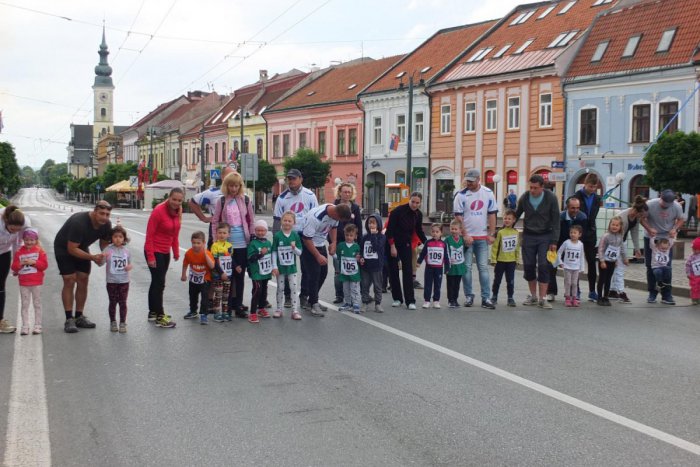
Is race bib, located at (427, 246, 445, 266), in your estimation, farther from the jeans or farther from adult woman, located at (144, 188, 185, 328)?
adult woman, located at (144, 188, 185, 328)

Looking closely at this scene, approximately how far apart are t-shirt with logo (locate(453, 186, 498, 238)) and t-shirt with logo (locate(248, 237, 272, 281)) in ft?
9.39

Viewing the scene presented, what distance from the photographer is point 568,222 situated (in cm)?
1177

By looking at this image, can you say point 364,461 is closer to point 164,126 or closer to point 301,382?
point 301,382

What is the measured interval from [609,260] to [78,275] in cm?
727

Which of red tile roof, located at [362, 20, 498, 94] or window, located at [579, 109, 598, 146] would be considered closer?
window, located at [579, 109, 598, 146]

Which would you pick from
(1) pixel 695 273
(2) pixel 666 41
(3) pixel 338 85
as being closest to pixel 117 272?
(1) pixel 695 273

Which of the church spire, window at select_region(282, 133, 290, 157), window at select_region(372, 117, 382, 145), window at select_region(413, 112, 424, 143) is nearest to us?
window at select_region(413, 112, 424, 143)

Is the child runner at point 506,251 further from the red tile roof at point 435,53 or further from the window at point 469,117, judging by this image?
the red tile roof at point 435,53

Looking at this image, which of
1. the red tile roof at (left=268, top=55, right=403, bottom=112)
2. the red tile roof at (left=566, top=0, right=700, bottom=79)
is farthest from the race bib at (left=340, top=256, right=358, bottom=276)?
the red tile roof at (left=268, top=55, right=403, bottom=112)

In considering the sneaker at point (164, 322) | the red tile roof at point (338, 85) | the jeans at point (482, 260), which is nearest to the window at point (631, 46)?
the red tile roof at point (338, 85)

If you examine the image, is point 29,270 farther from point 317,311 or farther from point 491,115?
point 491,115

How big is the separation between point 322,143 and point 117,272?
4733cm

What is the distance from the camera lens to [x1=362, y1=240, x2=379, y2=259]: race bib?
1050 centimetres

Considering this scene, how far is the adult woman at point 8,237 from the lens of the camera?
8.53m
